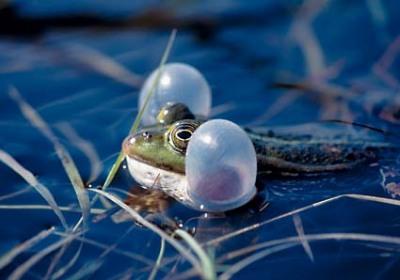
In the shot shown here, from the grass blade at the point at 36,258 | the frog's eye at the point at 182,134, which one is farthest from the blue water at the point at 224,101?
the frog's eye at the point at 182,134

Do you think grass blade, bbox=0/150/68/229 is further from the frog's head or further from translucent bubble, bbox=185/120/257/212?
translucent bubble, bbox=185/120/257/212

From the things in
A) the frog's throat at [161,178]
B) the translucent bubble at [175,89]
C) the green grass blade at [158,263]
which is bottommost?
the green grass blade at [158,263]

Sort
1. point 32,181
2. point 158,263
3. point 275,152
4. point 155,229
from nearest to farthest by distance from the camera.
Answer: point 158,263 → point 155,229 → point 32,181 → point 275,152

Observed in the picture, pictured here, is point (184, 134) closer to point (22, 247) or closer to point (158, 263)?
point (158, 263)

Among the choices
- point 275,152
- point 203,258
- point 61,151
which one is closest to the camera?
point 203,258

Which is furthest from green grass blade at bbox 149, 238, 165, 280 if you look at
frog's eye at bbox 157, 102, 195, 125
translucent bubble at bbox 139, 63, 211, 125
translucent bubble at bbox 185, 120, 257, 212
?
translucent bubble at bbox 139, 63, 211, 125

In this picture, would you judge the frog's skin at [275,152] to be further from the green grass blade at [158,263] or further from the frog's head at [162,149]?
the green grass blade at [158,263]

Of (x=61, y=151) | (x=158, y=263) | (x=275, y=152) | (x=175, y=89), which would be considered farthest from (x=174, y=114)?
(x=158, y=263)

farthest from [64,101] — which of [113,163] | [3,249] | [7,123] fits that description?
[3,249]

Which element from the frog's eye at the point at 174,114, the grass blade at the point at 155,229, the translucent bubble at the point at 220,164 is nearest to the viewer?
the grass blade at the point at 155,229
